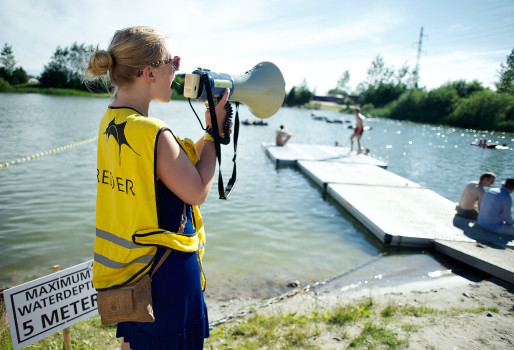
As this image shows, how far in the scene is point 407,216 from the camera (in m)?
6.75

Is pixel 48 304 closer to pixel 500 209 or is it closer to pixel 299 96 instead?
pixel 500 209

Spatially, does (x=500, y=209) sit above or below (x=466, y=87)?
below

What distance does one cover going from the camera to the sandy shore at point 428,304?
8.87 feet

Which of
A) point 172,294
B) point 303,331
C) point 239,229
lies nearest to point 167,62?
point 172,294

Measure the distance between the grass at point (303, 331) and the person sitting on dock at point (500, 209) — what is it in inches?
121

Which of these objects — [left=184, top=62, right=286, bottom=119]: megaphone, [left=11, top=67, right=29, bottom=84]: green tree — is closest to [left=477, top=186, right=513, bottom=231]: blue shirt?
[left=184, top=62, right=286, bottom=119]: megaphone

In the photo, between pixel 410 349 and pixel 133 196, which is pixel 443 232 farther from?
pixel 133 196

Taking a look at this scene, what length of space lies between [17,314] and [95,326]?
3.68 feet

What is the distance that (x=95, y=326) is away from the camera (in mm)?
3109

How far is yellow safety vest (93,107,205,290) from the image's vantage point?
47.4 inches

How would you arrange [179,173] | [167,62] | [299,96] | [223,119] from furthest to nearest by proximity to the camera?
[299,96], [223,119], [167,62], [179,173]

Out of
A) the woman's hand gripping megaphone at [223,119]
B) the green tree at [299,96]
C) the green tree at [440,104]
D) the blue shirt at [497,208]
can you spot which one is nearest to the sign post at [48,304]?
the woman's hand gripping megaphone at [223,119]

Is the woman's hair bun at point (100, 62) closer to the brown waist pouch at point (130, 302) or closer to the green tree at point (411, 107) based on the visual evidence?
the brown waist pouch at point (130, 302)

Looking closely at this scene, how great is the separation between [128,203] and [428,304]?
3.60 meters
